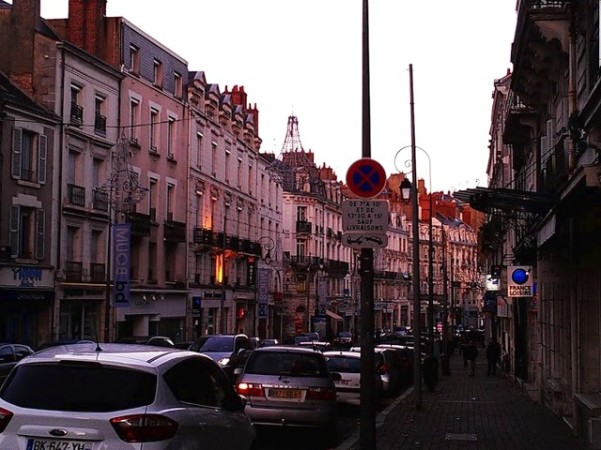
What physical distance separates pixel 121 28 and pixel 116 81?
114 inches

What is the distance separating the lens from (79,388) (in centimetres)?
763

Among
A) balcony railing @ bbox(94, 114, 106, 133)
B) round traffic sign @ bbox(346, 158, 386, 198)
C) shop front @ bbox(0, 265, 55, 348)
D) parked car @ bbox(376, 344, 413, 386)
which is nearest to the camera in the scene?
round traffic sign @ bbox(346, 158, 386, 198)

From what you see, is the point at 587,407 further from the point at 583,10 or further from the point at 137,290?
the point at 137,290

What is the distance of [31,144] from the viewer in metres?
37.8

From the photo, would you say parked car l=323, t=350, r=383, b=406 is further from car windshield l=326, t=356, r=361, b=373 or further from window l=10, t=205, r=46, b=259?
window l=10, t=205, r=46, b=259

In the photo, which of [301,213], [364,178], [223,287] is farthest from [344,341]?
[364,178]

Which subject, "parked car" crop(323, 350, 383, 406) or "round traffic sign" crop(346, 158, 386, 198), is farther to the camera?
"parked car" crop(323, 350, 383, 406)


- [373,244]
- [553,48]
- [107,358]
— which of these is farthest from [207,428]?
[553,48]

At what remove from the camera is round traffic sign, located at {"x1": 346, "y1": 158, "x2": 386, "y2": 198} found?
501 inches

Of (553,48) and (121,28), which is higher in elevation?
(121,28)

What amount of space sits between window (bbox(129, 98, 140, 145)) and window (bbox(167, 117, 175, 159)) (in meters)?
4.09

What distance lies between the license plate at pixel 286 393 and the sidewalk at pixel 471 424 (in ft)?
3.68

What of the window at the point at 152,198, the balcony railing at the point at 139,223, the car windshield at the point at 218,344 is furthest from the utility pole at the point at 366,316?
the window at the point at 152,198

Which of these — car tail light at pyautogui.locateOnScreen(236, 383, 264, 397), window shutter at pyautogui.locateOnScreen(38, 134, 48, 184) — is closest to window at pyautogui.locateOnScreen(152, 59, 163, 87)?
window shutter at pyautogui.locateOnScreen(38, 134, 48, 184)
